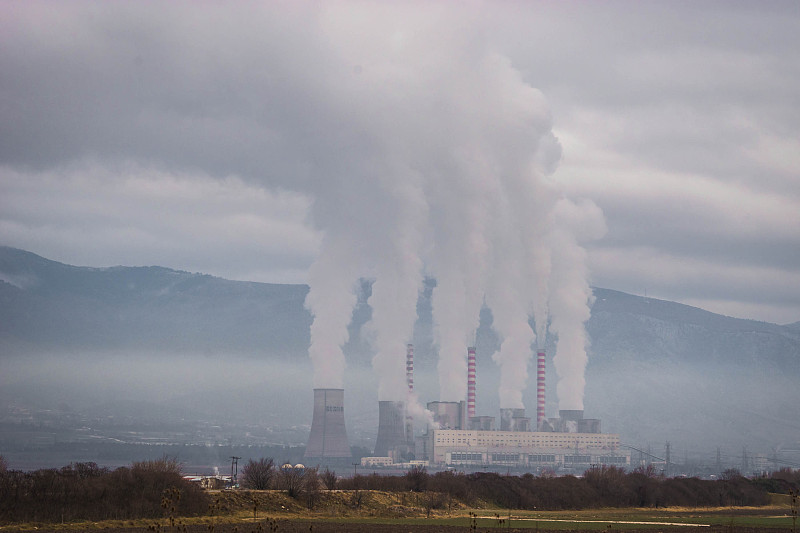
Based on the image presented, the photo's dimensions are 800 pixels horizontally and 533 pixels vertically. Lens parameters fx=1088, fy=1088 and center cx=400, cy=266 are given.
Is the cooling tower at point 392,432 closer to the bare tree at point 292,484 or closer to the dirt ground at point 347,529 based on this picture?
the bare tree at point 292,484

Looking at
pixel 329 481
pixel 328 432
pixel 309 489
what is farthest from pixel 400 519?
pixel 328 432

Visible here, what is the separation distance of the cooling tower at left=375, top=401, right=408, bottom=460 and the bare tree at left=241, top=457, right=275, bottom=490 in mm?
134398

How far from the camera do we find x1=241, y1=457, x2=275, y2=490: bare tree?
2402 inches

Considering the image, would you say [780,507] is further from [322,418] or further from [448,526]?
[322,418]

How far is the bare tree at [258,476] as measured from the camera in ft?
200

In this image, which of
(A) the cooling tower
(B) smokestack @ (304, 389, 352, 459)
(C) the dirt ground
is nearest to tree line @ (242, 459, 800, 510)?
(C) the dirt ground

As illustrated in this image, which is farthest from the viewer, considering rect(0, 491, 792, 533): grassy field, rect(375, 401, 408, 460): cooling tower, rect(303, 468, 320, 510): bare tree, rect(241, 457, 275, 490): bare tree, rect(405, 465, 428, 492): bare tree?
rect(375, 401, 408, 460): cooling tower

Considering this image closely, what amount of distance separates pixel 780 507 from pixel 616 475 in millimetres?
11899

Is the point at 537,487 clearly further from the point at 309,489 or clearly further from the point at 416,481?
the point at 309,489

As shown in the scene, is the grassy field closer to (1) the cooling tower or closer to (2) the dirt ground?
(2) the dirt ground

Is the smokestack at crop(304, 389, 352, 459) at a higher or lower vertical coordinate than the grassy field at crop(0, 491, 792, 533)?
higher

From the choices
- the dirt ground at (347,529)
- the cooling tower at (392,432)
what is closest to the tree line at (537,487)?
the dirt ground at (347,529)

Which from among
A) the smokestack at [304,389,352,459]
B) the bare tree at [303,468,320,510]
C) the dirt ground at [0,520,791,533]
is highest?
the smokestack at [304,389,352,459]

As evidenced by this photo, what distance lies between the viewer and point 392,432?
198625 millimetres
